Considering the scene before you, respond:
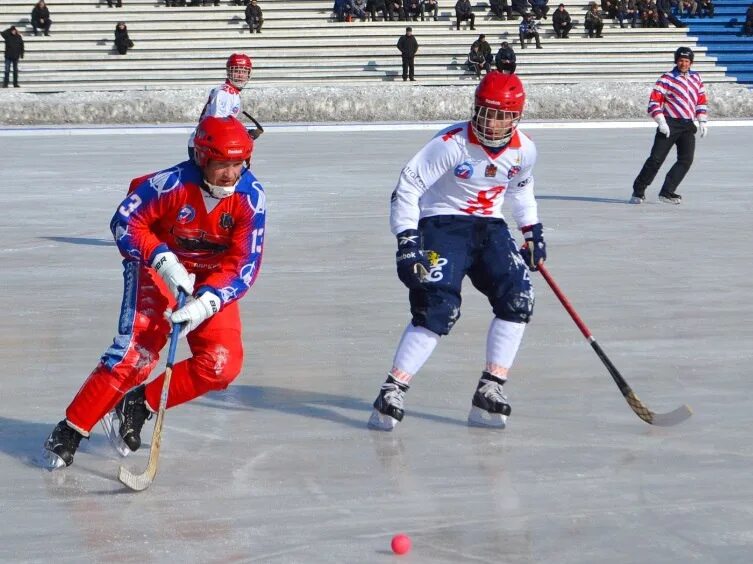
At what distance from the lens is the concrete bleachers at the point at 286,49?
30578 mm

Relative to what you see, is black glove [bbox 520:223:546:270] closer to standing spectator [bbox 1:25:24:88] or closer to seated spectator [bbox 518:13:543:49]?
standing spectator [bbox 1:25:24:88]

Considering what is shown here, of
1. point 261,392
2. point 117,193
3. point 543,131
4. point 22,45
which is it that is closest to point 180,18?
point 22,45

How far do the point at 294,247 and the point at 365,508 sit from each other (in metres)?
6.02

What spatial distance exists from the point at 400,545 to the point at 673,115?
32.2 ft

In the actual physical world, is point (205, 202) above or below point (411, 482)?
above

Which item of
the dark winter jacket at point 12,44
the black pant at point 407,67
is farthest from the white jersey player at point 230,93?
the black pant at point 407,67

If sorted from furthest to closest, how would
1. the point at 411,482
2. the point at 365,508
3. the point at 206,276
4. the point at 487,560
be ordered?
1. the point at 206,276
2. the point at 411,482
3. the point at 365,508
4. the point at 487,560

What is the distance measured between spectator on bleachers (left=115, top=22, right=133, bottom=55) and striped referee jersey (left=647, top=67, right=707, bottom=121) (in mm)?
19908

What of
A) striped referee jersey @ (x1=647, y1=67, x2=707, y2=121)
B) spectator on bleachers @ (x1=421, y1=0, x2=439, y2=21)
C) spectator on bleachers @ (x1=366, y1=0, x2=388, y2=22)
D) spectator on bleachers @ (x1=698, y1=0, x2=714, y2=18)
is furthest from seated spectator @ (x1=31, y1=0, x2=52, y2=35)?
striped referee jersey @ (x1=647, y1=67, x2=707, y2=121)

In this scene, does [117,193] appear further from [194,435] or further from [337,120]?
[337,120]

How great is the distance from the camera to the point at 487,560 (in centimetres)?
379

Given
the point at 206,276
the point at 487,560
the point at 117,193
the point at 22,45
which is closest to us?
the point at 487,560

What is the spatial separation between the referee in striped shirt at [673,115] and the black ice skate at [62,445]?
906 centimetres

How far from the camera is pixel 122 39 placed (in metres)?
30.4
